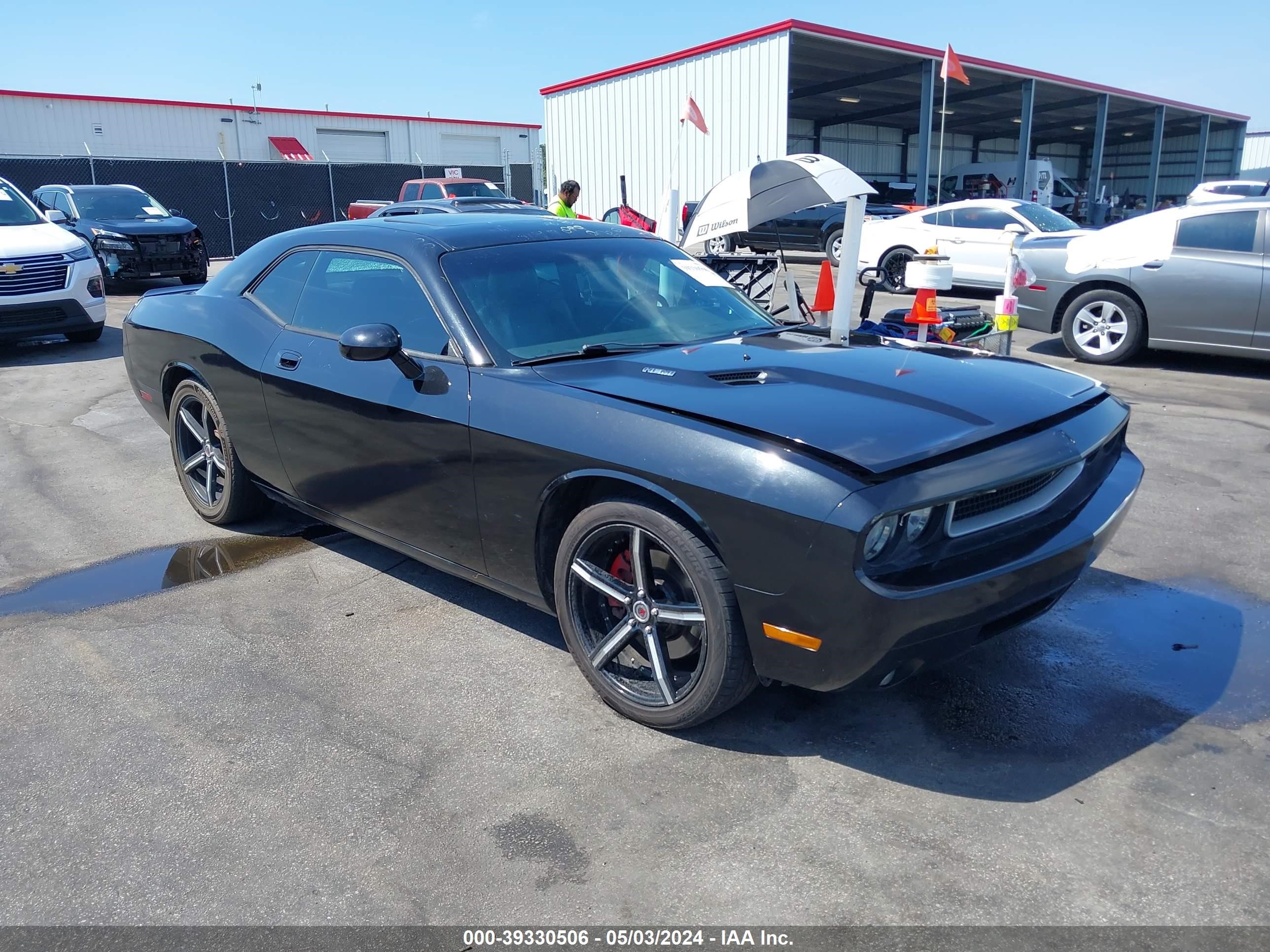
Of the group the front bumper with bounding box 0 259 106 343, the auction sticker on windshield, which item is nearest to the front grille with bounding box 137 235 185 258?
the front bumper with bounding box 0 259 106 343

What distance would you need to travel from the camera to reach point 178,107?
119 feet

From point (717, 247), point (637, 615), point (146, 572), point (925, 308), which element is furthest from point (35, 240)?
point (637, 615)

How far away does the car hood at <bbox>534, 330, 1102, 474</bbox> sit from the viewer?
274 centimetres

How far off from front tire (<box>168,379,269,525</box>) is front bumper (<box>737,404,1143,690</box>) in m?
3.15

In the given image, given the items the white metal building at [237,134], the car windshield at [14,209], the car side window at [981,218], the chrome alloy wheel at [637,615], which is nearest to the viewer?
the chrome alloy wheel at [637,615]

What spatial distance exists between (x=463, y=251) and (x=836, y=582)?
6.95ft

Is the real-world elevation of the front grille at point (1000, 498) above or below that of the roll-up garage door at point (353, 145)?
below

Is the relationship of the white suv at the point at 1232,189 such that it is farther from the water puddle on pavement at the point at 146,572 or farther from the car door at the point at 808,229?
the water puddle on pavement at the point at 146,572

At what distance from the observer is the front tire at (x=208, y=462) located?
4.89m

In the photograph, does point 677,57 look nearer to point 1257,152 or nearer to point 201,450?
point 201,450

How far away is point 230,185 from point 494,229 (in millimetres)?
22095

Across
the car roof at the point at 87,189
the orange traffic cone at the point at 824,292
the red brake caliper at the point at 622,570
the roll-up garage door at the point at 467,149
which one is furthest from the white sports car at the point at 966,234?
the roll-up garage door at the point at 467,149

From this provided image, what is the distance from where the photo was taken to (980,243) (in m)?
13.7

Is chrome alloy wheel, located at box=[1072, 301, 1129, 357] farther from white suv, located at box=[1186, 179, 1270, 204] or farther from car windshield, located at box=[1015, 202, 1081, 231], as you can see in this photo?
white suv, located at box=[1186, 179, 1270, 204]
